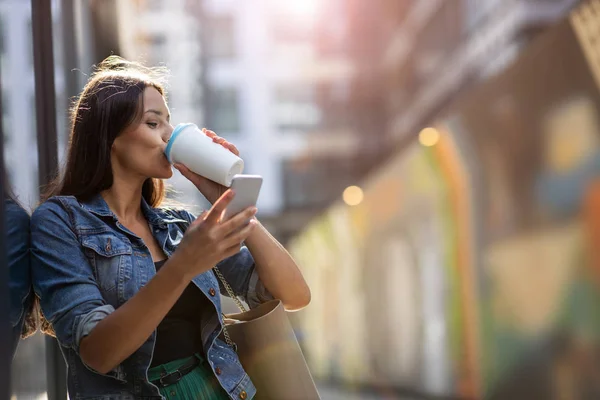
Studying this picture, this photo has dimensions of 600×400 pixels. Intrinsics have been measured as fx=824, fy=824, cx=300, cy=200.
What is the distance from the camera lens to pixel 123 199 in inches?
72.9

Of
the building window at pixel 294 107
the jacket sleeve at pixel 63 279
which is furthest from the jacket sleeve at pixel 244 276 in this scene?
the building window at pixel 294 107

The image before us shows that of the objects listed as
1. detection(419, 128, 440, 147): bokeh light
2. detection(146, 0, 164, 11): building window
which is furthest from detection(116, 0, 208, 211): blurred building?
detection(419, 128, 440, 147): bokeh light

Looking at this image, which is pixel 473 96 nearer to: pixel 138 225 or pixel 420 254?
pixel 420 254

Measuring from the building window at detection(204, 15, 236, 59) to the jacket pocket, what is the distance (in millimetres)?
33244

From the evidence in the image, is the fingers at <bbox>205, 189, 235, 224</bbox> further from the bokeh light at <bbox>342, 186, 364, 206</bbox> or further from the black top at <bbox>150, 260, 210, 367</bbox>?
the bokeh light at <bbox>342, 186, 364, 206</bbox>

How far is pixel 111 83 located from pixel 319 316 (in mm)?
14133

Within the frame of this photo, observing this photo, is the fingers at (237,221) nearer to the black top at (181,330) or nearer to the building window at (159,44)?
the black top at (181,330)

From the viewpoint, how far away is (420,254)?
9477 mm

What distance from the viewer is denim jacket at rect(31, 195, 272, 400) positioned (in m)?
1.58

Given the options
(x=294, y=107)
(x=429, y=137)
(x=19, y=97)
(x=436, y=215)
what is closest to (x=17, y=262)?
(x=19, y=97)

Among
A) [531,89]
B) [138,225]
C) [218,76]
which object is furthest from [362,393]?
[218,76]

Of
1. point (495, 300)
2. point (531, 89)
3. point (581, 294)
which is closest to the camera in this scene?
point (581, 294)

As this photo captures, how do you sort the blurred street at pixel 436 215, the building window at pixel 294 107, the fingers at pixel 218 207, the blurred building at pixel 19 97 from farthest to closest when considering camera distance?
1. the building window at pixel 294 107
2. the blurred building at pixel 19 97
3. the blurred street at pixel 436 215
4. the fingers at pixel 218 207

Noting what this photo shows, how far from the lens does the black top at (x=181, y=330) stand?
1724 millimetres
